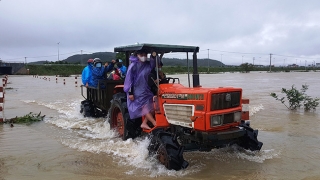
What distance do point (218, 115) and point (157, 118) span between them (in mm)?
1294

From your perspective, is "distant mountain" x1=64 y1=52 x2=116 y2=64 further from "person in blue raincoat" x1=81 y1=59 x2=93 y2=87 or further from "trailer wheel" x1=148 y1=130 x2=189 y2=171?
"trailer wheel" x1=148 y1=130 x2=189 y2=171

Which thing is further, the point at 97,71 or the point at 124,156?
the point at 97,71

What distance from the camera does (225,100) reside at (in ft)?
16.7

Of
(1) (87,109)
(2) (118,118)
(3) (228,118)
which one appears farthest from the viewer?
(1) (87,109)

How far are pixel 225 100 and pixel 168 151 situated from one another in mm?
1185

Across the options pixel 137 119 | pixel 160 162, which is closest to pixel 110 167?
pixel 160 162

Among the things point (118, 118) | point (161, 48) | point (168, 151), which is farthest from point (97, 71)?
point (168, 151)

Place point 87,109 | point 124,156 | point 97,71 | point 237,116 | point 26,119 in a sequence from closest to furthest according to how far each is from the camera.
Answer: point 237,116 → point 124,156 → point 26,119 → point 97,71 → point 87,109

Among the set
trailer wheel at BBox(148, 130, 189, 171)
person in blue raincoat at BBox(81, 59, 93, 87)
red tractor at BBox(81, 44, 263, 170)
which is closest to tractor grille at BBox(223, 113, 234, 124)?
red tractor at BBox(81, 44, 263, 170)

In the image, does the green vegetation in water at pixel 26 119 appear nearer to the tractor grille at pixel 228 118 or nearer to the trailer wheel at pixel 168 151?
the trailer wheel at pixel 168 151

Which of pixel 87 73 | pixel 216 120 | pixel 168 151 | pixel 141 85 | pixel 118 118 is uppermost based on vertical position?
pixel 87 73

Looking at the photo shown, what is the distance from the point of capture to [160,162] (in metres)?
5.29

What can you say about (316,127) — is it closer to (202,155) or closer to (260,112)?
(260,112)

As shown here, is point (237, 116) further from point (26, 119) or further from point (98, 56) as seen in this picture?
point (98, 56)
